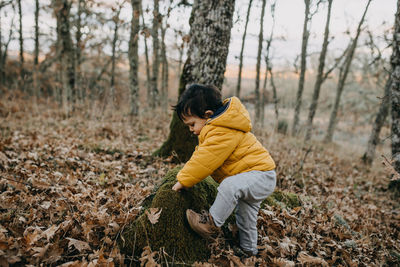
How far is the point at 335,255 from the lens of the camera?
2613 millimetres

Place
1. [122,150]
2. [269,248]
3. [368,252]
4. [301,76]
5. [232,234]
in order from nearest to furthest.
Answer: [269,248] < [232,234] < [368,252] < [122,150] < [301,76]

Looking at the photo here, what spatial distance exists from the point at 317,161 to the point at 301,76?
5.92 m

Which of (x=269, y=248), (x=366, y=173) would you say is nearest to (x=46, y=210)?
(x=269, y=248)

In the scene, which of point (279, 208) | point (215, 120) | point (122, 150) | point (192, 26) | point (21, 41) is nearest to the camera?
point (215, 120)

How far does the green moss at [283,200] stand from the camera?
10.9ft

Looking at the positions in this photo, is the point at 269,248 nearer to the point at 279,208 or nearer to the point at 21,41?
the point at 279,208

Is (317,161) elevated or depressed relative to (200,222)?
depressed

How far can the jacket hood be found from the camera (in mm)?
2160

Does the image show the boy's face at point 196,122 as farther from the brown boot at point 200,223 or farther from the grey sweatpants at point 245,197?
the brown boot at point 200,223

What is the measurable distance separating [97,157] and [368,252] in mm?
4728

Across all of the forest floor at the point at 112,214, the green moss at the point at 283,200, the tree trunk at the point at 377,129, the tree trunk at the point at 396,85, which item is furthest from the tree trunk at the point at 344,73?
the green moss at the point at 283,200

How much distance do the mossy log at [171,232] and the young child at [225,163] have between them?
0.33 feet

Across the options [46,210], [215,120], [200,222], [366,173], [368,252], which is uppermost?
[215,120]

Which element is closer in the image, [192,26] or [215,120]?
[215,120]
